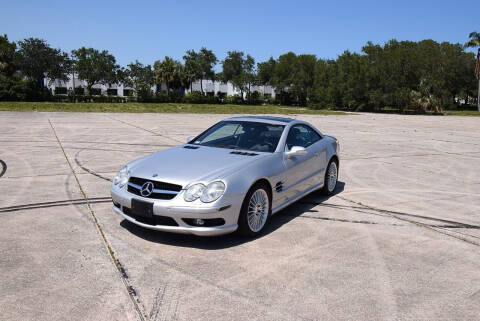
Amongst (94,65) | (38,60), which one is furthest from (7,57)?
(94,65)

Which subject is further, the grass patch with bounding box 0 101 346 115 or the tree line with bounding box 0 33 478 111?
the tree line with bounding box 0 33 478 111

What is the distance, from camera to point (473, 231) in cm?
565

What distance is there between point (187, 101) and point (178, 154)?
6023 centimetres

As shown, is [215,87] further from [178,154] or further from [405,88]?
[178,154]

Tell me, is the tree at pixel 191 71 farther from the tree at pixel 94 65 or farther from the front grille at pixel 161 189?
the front grille at pixel 161 189

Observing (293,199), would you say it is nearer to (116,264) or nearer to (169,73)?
(116,264)

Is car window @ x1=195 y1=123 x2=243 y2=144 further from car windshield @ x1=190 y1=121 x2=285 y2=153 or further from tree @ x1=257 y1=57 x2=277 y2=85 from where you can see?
tree @ x1=257 y1=57 x2=277 y2=85

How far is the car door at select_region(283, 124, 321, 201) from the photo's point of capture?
5886 mm

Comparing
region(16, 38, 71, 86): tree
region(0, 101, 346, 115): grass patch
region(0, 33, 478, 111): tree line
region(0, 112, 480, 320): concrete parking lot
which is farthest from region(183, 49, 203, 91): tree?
region(0, 112, 480, 320): concrete parking lot

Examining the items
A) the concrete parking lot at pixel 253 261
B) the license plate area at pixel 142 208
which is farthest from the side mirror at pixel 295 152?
the license plate area at pixel 142 208

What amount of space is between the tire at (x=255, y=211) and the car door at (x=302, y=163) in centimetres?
54

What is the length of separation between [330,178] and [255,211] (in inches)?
104

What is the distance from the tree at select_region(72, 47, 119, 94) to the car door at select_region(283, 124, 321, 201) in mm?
74616

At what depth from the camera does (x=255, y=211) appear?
513 centimetres
